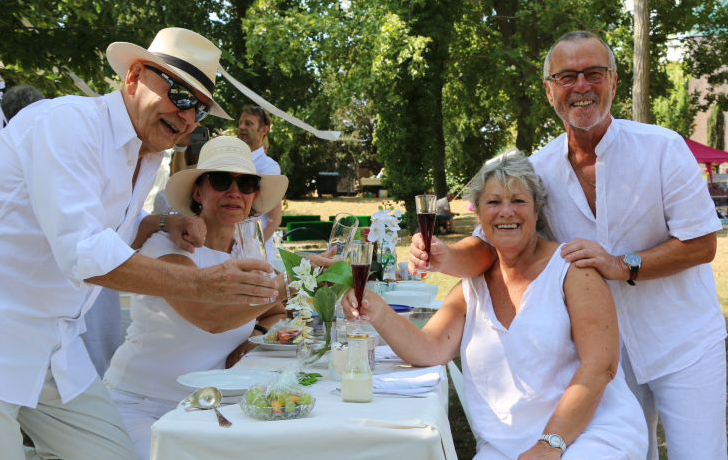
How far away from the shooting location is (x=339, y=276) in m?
2.90

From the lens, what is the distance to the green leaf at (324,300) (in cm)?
296

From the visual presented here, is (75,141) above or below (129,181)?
above

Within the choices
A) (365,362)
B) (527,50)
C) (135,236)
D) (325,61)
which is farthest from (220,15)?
(365,362)

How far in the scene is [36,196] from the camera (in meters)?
2.34

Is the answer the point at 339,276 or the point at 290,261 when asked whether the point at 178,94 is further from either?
the point at 339,276

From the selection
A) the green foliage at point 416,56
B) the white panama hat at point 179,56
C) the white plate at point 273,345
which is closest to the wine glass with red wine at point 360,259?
the white panama hat at point 179,56

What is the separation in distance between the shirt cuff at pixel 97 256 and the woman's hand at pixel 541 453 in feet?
4.99

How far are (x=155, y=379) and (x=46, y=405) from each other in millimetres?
697

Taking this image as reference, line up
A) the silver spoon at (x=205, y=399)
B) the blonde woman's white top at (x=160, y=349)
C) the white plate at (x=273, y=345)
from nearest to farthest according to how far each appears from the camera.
Result: 1. the silver spoon at (x=205, y=399)
2. the blonde woman's white top at (x=160, y=349)
3. the white plate at (x=273, y=345)

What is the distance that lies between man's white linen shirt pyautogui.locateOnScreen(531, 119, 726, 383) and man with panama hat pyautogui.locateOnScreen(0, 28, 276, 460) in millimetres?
1499

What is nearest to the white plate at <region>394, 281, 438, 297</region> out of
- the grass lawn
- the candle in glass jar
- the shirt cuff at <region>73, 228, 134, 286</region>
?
the grass lawn

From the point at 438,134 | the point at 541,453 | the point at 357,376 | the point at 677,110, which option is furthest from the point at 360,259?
the point at 677,110

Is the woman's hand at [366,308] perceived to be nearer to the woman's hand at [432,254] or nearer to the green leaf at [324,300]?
the green leaf at [324,300]

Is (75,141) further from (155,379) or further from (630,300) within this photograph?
(630,300)
